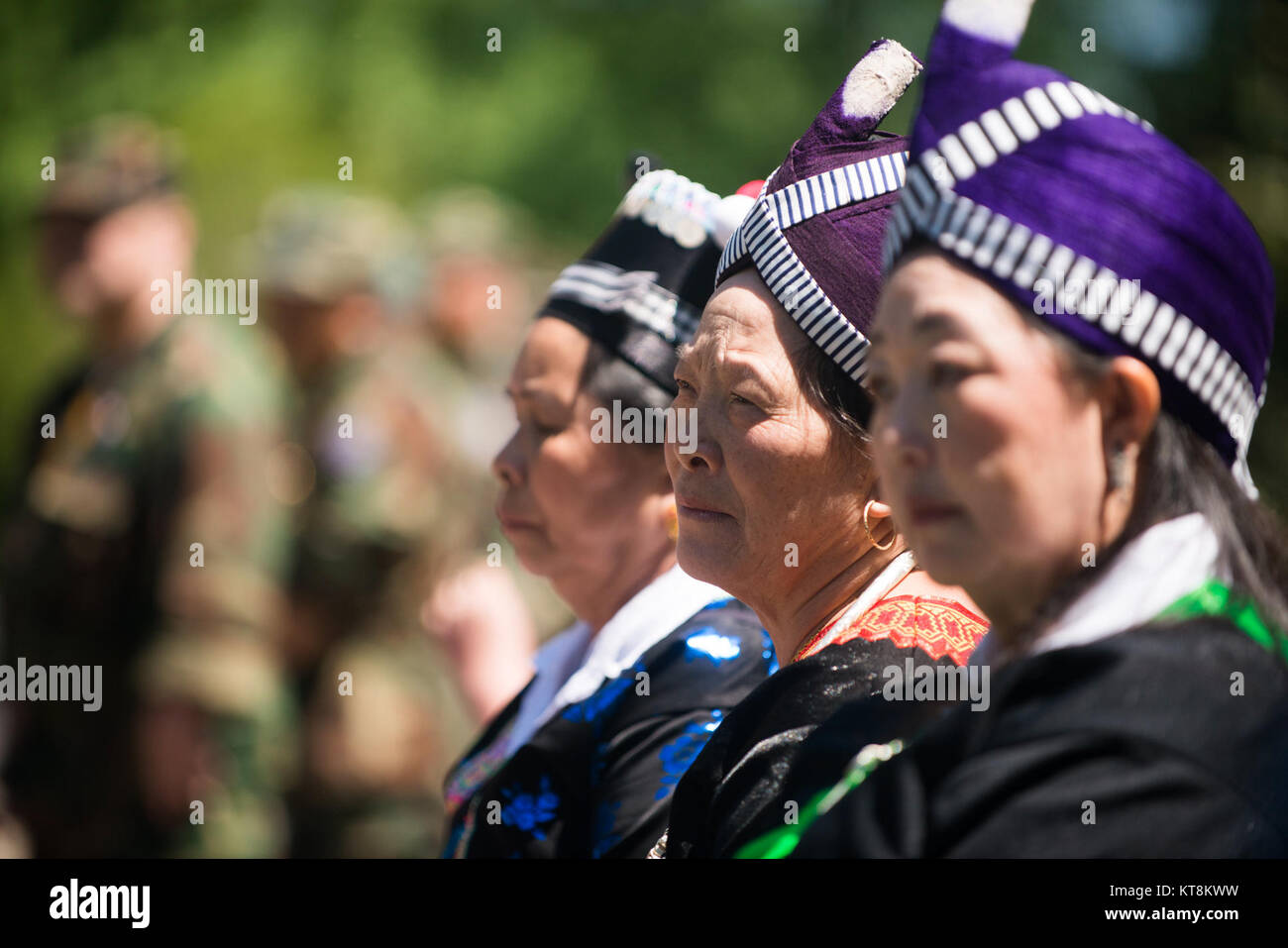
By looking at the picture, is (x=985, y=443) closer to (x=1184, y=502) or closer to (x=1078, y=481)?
(x=1078, y=481)

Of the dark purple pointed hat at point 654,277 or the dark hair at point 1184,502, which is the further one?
the dark purple pointed hat at point 654,277

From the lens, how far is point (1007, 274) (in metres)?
1.76

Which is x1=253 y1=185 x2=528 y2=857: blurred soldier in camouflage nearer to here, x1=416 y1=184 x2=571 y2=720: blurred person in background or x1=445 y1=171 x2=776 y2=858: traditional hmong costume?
x1=416 y1=184 x2=571 y2=720: blurred person in background

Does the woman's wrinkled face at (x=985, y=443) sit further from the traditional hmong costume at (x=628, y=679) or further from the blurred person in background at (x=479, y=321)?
the blurred person in background at (x=479, y=321)

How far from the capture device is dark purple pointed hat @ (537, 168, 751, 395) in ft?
11.1

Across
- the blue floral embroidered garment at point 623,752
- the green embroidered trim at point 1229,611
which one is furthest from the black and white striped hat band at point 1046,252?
the blue floral embroidered garment at point 623,752

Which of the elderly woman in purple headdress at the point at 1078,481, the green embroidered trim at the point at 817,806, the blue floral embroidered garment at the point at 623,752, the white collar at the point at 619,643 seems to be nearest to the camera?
the elderly woman in purple headdress at the point at 1078,481

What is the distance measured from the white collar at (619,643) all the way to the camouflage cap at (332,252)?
506 centimetres

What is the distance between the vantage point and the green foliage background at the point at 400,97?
10.7 m

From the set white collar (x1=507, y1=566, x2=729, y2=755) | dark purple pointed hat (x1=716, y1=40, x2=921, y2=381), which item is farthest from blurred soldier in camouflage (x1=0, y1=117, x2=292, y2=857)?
dark purple pointed hat (x1=716, y1=40, x2=921, y2=381)

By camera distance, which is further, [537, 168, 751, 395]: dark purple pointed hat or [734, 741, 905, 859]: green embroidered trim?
[537, 168, 751, 395]: dark purple pointed hat

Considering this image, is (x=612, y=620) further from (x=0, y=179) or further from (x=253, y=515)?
(x=0, y=179)

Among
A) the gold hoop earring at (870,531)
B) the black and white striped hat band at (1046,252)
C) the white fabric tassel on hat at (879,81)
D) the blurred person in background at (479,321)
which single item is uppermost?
the blurred person in background at (479,321)

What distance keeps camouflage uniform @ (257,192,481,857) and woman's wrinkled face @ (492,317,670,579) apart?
140 inches
